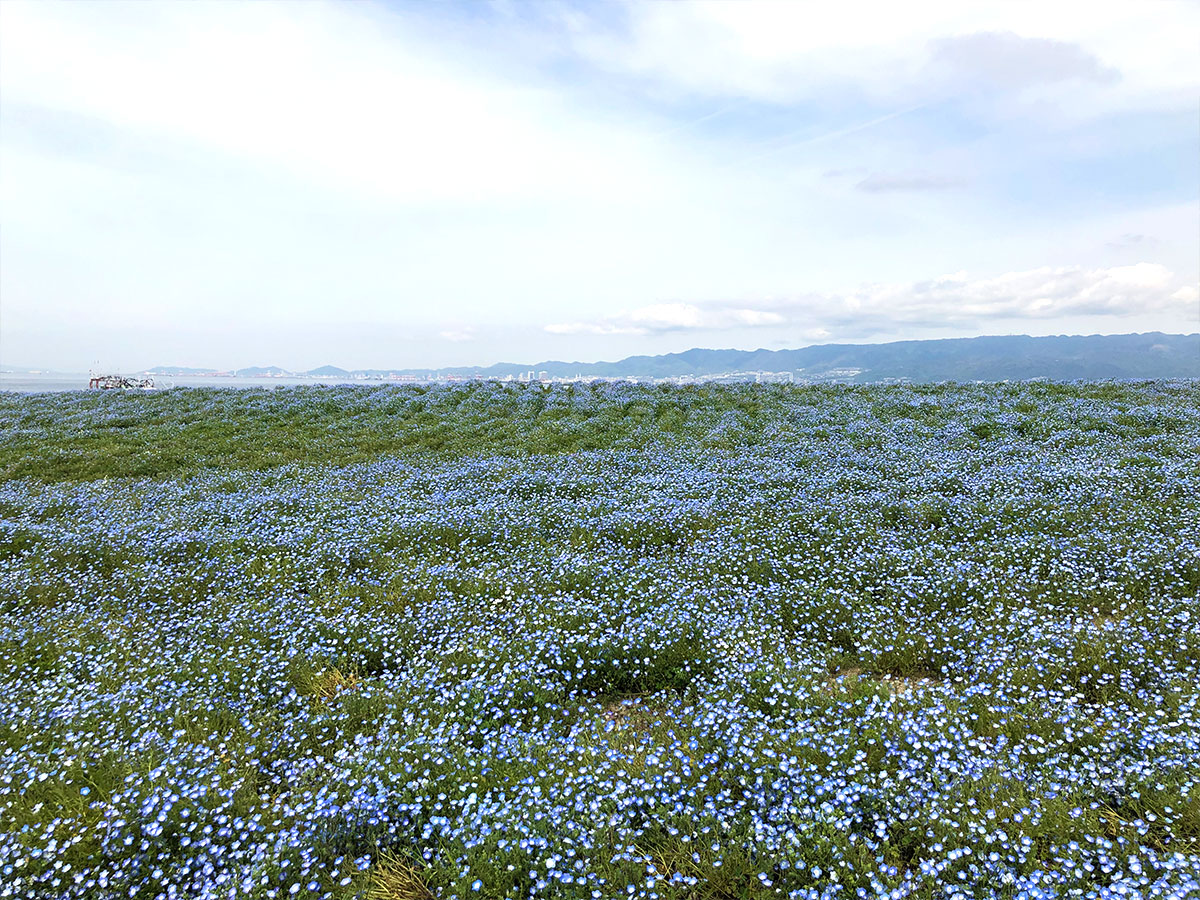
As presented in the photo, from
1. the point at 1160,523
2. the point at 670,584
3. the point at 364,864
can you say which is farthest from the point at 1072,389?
the point at 364,864

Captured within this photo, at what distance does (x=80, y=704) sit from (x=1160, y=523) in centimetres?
1385

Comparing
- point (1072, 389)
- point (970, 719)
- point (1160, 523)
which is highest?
point (1072, 389)

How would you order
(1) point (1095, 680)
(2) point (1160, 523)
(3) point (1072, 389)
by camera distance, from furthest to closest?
(3) point (1072, 389)
(2) point (1160, 523)
(1) point (1095, 680)

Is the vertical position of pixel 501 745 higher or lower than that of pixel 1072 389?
lower

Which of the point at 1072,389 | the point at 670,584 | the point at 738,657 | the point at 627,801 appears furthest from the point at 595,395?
the point at 627,801

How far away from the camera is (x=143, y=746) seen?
529cm

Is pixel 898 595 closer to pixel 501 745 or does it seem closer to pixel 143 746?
pixel 501 745

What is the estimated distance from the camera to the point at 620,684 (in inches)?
261

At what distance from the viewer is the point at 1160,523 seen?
9.18 m

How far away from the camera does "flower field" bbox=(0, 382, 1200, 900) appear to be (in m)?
4.14

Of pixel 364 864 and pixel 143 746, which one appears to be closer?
pixel 364 864

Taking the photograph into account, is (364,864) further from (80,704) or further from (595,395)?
(595,395)

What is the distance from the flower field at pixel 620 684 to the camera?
414 centimetres

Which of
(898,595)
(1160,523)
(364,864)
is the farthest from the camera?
(1160,523)
